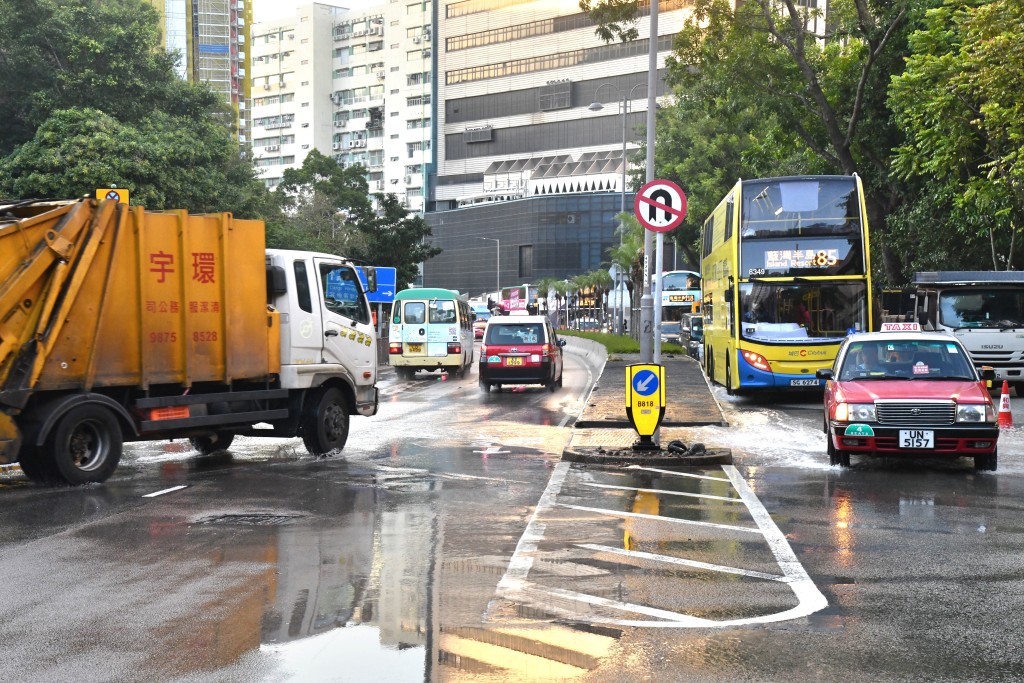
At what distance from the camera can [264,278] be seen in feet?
48.7

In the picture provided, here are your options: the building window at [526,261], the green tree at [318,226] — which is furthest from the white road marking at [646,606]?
the building window at [526,261]

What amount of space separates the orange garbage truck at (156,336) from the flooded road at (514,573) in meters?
0.66

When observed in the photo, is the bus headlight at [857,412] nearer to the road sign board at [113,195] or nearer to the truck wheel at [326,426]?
the truck wheel at [326,426]

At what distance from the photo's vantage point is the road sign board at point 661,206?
15484 mm

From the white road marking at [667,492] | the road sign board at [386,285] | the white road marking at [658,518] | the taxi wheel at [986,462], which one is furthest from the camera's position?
the road sign board at [386,285]

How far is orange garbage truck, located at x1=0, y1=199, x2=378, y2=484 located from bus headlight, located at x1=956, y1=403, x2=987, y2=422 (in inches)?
291

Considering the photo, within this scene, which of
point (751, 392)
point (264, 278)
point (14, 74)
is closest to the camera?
point (264, 278)

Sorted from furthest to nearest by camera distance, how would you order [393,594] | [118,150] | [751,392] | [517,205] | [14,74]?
[517,205], [14,74], [118,150], [751,392], [393,594]

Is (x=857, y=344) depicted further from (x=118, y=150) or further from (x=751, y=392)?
(x=118, y=150)

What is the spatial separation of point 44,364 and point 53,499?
1.32 m

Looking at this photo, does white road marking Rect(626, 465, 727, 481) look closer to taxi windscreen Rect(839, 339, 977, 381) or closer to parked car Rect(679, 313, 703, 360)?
taxi windscreen Rect(839, 339, 977, 381)

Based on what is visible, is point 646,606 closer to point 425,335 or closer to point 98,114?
point 425,335

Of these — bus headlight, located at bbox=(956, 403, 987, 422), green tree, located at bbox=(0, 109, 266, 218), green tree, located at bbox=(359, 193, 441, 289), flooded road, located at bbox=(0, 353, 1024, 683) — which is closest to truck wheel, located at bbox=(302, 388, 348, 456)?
flooded road, located at bbox=(0, 353, 1024, 683)

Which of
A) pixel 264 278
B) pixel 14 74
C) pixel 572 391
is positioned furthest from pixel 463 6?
pixel 264 278
